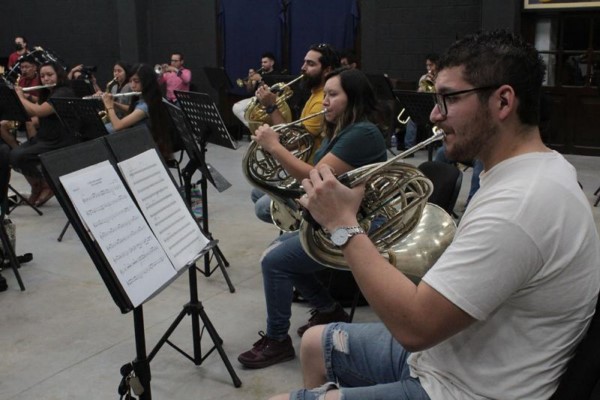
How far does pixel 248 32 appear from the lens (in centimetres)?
944

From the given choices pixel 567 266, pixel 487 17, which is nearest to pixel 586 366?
pixel 567 266

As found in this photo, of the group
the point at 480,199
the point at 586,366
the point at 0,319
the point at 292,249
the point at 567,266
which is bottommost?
the point at 0,319

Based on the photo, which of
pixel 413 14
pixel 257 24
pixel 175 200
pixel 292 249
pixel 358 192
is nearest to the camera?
pixel 358 192

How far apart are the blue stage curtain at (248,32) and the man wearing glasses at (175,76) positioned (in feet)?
2.22

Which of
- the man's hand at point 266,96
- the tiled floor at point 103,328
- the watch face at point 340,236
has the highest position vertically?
the man's hand at point 266,96

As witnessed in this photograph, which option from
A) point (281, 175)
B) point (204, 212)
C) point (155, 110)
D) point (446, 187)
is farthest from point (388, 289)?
point (155, 110)

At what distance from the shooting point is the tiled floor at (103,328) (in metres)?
2.76

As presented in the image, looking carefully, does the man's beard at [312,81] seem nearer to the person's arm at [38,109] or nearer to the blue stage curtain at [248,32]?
the person's arm at [38,109]

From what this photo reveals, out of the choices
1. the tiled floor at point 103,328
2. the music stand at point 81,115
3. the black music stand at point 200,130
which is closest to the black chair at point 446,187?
the tiled floor at point 103,328

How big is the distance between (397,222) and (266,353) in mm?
1121

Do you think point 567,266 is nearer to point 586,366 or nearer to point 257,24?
point 586,366

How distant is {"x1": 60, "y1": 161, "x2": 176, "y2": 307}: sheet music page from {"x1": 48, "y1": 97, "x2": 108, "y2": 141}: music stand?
2769 millimetres

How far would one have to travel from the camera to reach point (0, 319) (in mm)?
3463

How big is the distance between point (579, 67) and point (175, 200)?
21.8ft
